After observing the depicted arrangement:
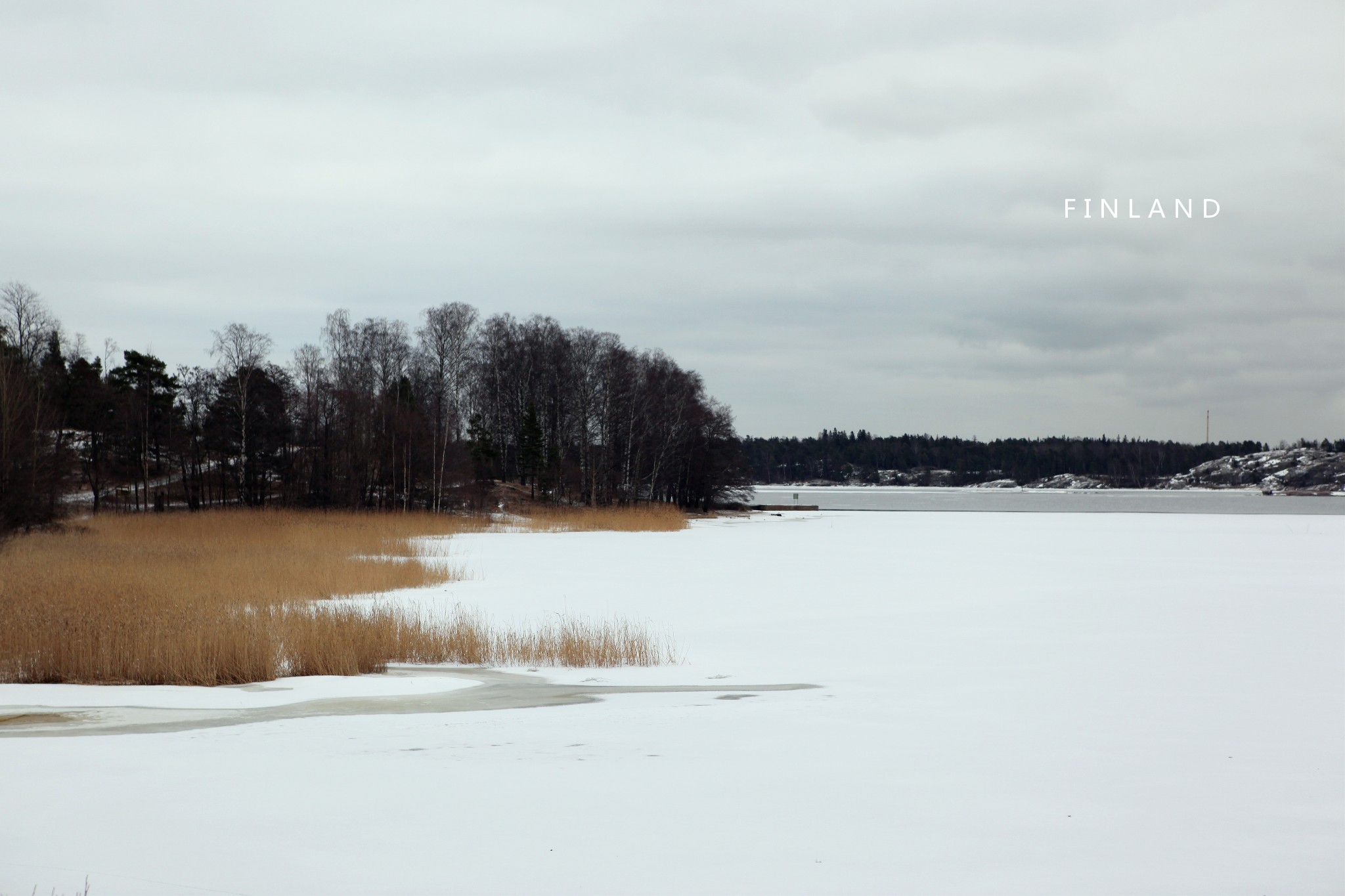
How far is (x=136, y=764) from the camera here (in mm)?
7039

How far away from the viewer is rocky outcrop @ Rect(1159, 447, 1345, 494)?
145m

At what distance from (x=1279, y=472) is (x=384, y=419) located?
5699 inches

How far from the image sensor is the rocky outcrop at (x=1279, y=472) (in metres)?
145

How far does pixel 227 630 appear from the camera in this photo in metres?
11.3

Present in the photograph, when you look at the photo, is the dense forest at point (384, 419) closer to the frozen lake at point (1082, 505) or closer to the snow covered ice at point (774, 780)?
the frozen lake at point (1082, 505)

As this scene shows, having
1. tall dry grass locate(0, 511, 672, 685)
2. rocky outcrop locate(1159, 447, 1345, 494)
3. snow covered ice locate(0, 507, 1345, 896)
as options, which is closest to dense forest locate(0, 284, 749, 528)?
tall dry grass locate(0, 511, 672, 685)

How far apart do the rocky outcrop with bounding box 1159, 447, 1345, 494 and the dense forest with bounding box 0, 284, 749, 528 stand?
11534cm

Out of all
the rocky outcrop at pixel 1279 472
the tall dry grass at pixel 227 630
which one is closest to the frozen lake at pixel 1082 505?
the rocky outcrop at pixel 1279 472

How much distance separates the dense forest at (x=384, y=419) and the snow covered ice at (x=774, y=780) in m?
31.6

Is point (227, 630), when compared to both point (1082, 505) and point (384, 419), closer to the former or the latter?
point (384, 419)

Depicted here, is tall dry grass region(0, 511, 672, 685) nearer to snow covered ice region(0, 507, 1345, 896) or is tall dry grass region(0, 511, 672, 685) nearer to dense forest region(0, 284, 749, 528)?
snow covered ice region(0, 507, 1345, 896)

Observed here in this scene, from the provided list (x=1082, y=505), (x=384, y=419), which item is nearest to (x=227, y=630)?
(x=384, y=419)

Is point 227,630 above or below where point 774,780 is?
above

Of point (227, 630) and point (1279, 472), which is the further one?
point (1279, 472)
